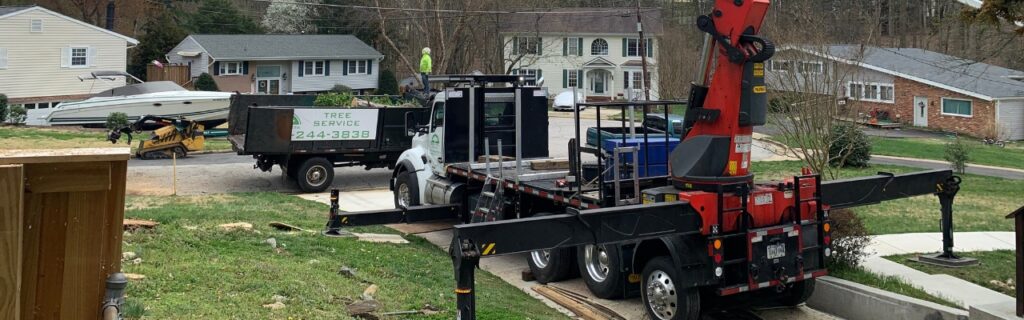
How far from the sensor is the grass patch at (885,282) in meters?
10.5

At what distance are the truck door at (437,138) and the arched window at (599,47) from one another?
171ft

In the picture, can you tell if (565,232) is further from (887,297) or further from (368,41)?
(368,41)

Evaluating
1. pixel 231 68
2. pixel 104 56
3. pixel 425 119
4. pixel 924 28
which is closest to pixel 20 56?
pixel 104 56

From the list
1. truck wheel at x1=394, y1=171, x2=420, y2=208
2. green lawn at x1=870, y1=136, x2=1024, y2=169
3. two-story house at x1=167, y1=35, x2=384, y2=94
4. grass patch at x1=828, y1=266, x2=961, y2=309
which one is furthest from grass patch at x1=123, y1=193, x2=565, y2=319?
two-story house at x1=167, y1=35, x2=384, y2=94

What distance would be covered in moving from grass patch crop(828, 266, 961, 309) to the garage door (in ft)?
126

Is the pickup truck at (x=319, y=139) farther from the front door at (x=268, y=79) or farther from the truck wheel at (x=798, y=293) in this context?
the front door at (x=268, y=79)

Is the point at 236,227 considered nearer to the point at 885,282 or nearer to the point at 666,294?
the point at 666,294

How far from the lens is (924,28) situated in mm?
59625

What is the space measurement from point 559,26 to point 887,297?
57.2m

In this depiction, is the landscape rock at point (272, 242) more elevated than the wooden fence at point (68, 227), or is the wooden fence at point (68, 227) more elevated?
the wooden fence at point (68, 227)

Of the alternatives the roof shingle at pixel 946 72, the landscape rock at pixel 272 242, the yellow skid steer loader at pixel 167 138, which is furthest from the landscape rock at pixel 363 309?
the roof shingle at pixel 946 72

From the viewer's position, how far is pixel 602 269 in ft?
37.3

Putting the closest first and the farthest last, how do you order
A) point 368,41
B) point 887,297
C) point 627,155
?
point 887,297 → point 627,155 → point 368,41

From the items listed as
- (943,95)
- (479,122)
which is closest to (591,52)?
(943,95)
